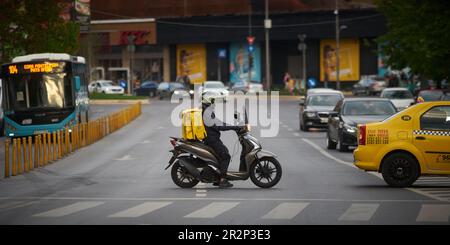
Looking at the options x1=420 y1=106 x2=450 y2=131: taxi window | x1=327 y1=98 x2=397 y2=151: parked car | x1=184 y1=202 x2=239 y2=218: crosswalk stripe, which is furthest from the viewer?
x1=327 y1=98 x2=397 y2=151: parked car

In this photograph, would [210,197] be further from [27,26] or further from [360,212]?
[27,26]

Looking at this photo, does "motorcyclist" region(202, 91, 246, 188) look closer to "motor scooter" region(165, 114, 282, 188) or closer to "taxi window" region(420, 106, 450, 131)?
"motor scooter" region(165, 114, 282, 188)

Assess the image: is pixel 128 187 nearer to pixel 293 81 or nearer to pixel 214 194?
pixel 214 194

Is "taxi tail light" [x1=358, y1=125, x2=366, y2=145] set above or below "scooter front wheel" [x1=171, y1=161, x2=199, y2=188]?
above

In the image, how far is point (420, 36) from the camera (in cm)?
4212

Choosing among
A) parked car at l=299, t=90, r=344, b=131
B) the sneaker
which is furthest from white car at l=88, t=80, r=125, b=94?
the sneaker

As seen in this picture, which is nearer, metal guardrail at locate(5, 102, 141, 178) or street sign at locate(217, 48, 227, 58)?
metal guardrail at locate(5, 102, 141, 178)

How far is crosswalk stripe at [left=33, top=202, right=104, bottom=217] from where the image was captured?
1536 centimetres

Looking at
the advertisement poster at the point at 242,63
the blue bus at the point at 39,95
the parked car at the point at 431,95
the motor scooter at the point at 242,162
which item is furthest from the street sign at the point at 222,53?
the motor scooter at the point at 242,162

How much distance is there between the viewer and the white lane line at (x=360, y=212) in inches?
563

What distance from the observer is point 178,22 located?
311 feet

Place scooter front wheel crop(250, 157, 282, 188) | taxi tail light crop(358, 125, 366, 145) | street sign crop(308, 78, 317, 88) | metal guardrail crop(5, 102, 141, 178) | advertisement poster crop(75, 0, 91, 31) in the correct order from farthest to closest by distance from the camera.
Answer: street sign crop(308, 78, 317, 88) < advertisement poster crop(75, 0, 91, 31) < metal guardrail crop(5, 102, 141, 178) < taxi tail light crop(358, 125, 366, 145) < scooter front wheel crop(250, 157, 282, 188)

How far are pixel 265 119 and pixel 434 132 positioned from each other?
32367 millimetres

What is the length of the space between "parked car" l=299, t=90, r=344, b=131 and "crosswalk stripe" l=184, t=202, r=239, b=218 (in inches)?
909
